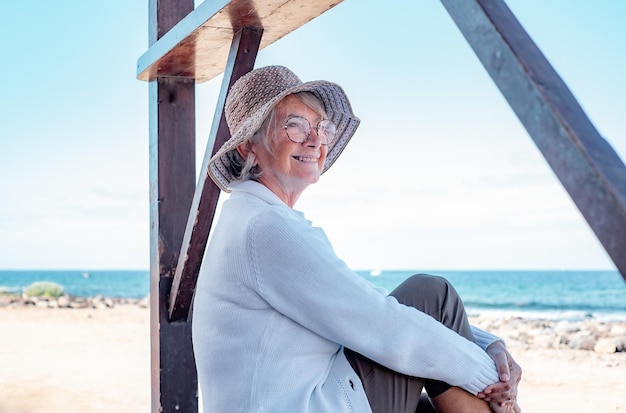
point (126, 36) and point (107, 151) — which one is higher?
point (126, 36)

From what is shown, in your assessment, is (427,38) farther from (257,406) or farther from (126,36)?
(257,406)

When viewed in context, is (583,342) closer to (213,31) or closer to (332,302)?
(213,31)

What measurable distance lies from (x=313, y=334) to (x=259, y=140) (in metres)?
0.55

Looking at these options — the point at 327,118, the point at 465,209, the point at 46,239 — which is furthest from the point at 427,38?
the point at 327,118

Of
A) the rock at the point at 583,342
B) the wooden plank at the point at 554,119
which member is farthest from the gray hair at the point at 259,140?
the rock at the point at 583,342

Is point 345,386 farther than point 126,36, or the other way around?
point 126,36

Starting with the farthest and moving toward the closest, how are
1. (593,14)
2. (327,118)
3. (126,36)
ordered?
(593,14), (126,36), (327,118)

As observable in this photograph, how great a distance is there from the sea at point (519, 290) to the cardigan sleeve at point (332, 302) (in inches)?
740

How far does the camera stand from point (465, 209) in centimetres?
3359

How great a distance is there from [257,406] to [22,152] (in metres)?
32.1

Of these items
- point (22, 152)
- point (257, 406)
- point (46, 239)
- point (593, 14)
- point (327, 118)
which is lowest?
point (46, 239)

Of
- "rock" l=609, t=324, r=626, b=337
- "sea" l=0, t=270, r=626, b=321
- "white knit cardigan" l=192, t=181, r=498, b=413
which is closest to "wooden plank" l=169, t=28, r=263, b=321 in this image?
"white knit cardigan" l=192, t=181, r=498, b=413

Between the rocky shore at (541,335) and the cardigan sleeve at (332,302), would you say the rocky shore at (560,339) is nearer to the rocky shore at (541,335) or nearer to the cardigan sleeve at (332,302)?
the rocky shore at (541,335)

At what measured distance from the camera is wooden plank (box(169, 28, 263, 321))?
2.43 metres
